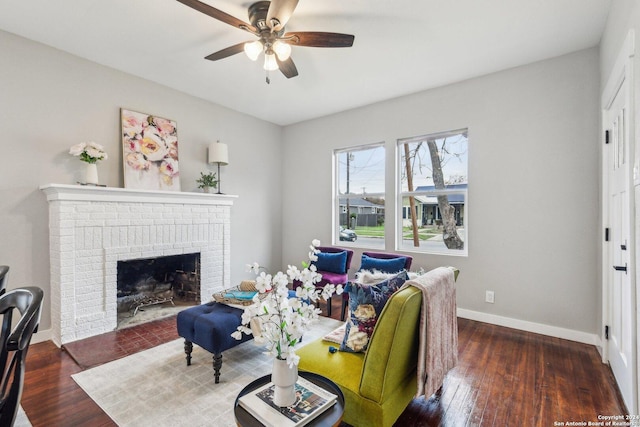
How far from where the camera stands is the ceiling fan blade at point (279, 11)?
1.90 meters

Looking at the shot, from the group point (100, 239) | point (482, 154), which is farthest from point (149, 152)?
point (482, 154)

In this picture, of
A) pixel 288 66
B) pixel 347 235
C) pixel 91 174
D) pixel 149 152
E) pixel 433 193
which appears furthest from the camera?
pixel 347 235

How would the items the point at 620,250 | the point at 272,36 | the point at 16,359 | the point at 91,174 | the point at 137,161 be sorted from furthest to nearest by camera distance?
the point at 137,161
the point at 91,174
the point at 272,36
the point at 620,250
the point at 16,359

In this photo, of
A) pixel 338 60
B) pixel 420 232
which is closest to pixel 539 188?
pixel 420 232

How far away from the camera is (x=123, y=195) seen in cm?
334

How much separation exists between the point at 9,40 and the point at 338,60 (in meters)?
3.08

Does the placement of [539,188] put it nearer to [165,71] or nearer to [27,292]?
[27,292]

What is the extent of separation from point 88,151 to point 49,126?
0.44 meters

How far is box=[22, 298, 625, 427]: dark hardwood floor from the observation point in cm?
190

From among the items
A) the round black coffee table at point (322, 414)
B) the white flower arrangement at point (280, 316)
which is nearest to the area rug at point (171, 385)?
the round black coffee table at point (322, 414)

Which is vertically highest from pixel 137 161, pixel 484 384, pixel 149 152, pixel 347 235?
pixel 149 152

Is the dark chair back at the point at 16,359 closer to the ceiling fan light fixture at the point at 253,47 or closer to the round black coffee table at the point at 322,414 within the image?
the round black coffee table at the point at 322,414

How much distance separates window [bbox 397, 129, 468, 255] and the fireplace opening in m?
2.95

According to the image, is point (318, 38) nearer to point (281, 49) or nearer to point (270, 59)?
point (281, 49)
